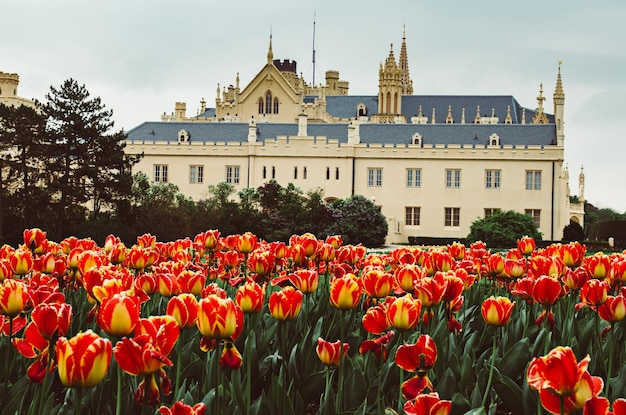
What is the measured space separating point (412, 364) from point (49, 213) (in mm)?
29467

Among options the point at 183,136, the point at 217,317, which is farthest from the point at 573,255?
the point at 183,136

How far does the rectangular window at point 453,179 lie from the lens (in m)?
48.5

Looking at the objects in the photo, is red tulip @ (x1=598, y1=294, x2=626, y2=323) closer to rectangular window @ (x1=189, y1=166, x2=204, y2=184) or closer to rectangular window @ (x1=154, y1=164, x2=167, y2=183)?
rectangular window @ (x1=189, y1=166, x2=204, y2=184)

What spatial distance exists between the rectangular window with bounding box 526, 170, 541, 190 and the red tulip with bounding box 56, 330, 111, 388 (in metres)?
47.9

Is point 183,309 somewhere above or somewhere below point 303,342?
above

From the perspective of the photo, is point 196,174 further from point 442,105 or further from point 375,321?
point 375,321

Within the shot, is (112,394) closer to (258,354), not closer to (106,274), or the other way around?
(106,274)

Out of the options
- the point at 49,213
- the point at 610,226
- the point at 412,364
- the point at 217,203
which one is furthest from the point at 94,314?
the point at 610,226

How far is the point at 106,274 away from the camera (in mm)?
3705

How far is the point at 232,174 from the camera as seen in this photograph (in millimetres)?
49781

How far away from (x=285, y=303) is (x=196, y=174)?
156ft

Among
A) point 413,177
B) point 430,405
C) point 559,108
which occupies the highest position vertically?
point 559,108

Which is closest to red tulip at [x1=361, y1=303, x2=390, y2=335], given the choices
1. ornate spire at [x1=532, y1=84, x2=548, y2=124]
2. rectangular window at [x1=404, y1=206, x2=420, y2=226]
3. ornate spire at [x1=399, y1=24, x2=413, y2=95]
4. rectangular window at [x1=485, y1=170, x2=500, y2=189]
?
rectangular window at [x1=404, y1=206, x2=420, y2=226]

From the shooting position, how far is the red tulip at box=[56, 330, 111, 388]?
209cm
